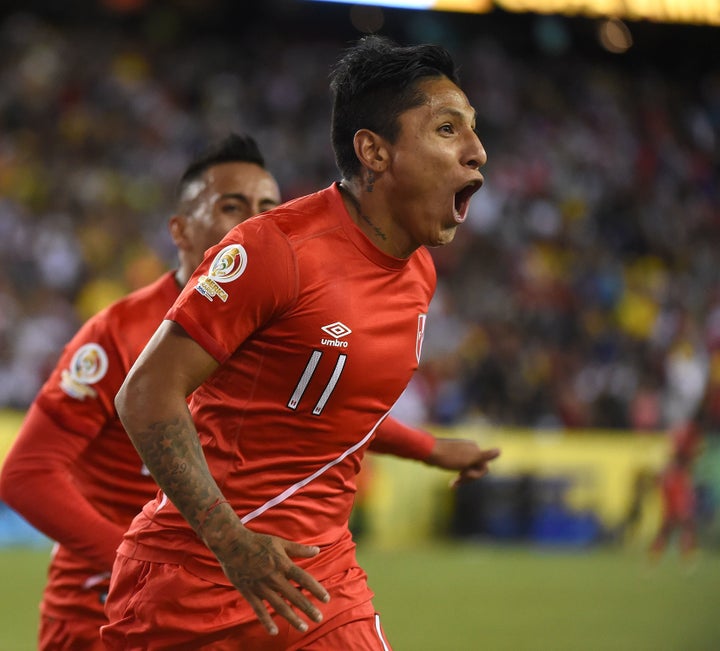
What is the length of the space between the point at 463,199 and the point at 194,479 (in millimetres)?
1060

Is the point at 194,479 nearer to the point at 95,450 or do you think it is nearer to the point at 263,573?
the point at 263,573

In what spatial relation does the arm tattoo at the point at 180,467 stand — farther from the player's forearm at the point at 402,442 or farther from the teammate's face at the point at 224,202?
the teammate's face at the point at 224,202

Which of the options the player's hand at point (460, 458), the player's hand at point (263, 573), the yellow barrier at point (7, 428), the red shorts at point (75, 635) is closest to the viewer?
the player's hand at point (263, 573)

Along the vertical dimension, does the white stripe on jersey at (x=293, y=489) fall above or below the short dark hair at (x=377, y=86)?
below

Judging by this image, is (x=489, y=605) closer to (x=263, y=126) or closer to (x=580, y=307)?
(x=580, y=307)

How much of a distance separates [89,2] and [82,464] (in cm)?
1669

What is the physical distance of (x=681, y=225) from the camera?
19.8 meters

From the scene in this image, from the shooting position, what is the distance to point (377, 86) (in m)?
3.17

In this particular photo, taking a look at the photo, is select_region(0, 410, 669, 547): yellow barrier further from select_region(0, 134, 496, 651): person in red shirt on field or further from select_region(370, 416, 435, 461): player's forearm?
select_region(370, 416, 435, 461): player's forearm

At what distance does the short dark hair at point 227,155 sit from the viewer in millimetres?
4520

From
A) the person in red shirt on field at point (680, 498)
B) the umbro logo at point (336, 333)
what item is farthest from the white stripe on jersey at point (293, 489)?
the person in red shirt on field at point (680, 498)

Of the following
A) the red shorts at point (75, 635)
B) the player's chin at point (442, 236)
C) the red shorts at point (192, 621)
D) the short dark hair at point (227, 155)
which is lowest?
the red shorts at point (75, 635)

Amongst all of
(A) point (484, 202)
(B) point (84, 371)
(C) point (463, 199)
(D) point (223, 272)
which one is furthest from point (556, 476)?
(D) point (223, 272)

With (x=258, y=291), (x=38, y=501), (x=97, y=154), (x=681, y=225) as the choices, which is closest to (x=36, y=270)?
(x=97, y=154)
